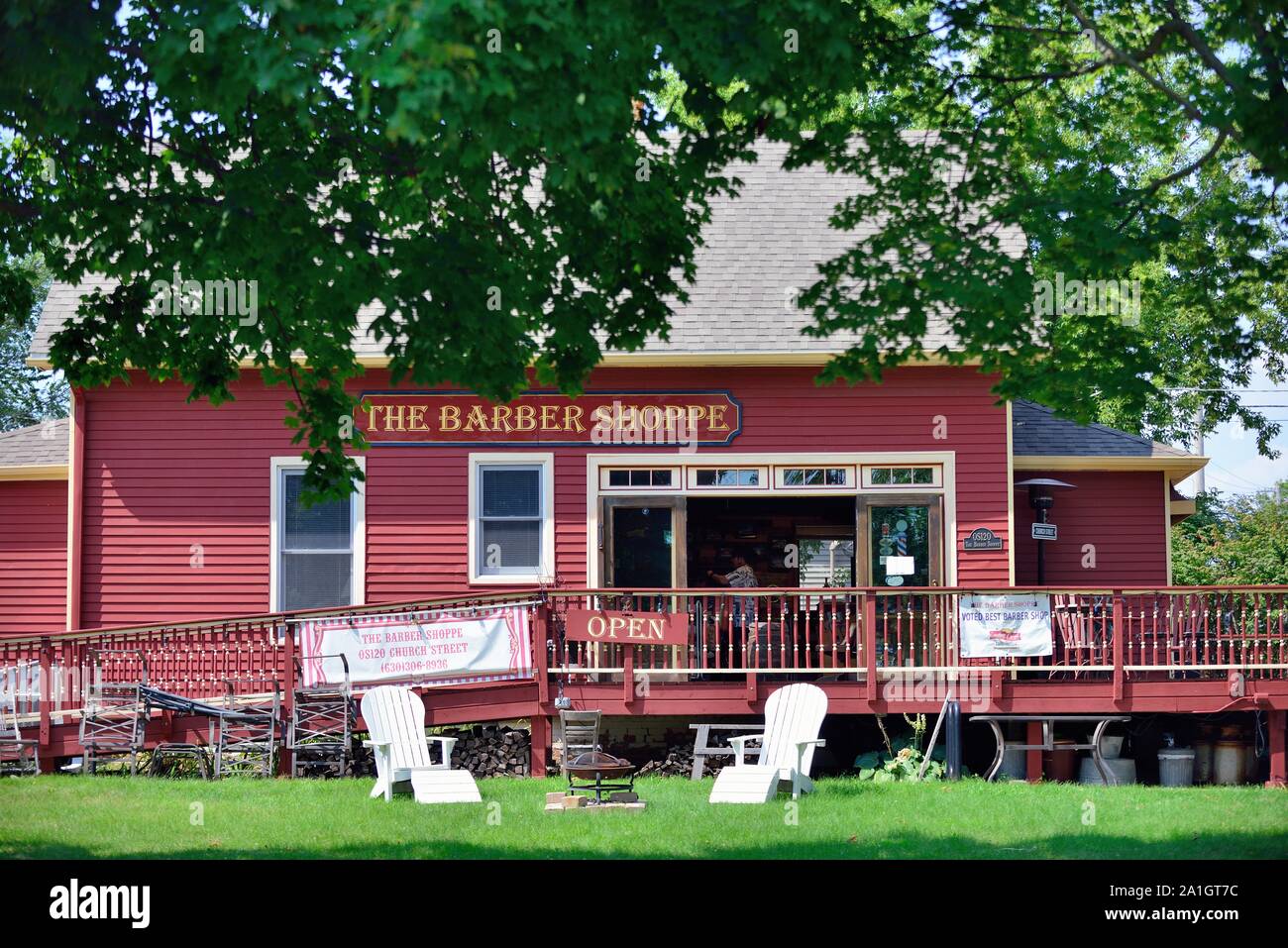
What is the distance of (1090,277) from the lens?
9.50 metres

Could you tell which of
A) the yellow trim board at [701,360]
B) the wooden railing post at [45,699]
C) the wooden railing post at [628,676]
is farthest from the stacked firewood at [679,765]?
the wooden railing post at [45,699]

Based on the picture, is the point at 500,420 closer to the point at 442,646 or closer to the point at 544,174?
the point at 442,646

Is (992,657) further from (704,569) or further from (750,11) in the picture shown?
(750,11)

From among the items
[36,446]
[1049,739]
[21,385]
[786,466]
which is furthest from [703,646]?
[21,385]

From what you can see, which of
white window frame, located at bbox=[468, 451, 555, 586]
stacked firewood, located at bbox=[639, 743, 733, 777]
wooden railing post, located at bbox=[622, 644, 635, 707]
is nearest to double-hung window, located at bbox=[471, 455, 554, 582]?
white window frame, located at bbox=[468, 451, 555, 586]

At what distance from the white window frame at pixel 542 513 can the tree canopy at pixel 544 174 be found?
18.1 feet

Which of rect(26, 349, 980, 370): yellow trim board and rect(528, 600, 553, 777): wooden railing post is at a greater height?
rect(26, 349, 980, 370): yellow trim board

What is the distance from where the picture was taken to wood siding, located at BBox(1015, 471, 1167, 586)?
56.3 ft

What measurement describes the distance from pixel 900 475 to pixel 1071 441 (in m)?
2.44

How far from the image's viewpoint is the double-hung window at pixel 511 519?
53.3 feet

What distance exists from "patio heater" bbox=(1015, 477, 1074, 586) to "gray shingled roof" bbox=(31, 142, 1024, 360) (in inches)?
88.3

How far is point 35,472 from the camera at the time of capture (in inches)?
667

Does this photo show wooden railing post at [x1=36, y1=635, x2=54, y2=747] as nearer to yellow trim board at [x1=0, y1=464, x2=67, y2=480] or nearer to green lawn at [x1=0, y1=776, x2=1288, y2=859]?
green lawn at [x1=0, y1=776, x2=1288, y2=859]
